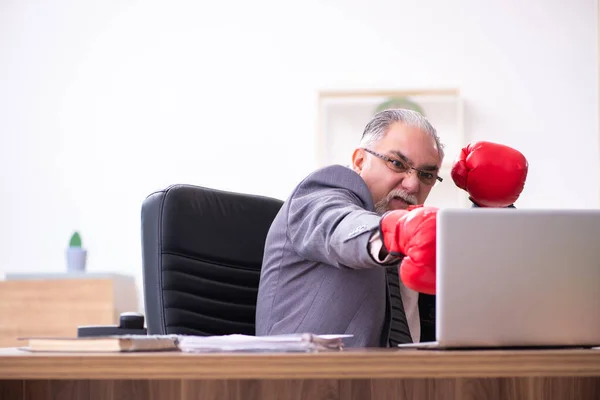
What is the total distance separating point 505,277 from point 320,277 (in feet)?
2.33

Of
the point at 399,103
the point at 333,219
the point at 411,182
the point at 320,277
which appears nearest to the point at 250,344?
the point at 333,219

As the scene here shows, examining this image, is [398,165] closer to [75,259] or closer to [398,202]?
[398,202]

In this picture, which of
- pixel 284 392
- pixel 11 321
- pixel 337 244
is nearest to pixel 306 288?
pixel 337 244

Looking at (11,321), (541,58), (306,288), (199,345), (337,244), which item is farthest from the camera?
(541,58)

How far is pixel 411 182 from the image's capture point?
1969 mm

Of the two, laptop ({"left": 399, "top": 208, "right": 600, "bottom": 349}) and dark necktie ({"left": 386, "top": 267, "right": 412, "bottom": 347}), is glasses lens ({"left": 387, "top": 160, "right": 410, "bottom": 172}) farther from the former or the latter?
laptop ({"left": 399, "top": 208, "right": 600, "bottom": 349})

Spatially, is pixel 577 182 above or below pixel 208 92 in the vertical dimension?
below

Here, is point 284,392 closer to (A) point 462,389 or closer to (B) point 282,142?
(A) point 462,389

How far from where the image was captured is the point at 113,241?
4.64m

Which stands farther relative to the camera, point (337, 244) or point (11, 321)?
point (11, 321)

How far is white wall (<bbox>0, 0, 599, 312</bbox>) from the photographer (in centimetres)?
450

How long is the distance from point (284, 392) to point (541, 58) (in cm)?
381

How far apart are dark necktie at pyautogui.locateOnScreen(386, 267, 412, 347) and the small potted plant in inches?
112

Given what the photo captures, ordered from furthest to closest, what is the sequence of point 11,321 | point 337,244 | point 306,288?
point 11,321
point 306,288
point 337,244
